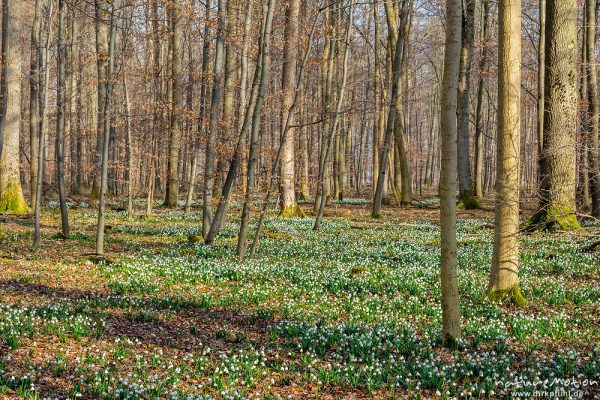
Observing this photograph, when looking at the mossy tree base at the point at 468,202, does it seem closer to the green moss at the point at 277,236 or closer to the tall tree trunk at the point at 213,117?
the green moss at the point at 277,236

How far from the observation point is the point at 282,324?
7.07 metres

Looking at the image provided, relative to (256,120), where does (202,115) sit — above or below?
above

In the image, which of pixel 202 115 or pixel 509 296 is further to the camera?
pixel 202 115

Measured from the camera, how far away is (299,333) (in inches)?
264

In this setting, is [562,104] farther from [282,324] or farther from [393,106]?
[282,324]

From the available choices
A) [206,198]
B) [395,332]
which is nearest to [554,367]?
[395,332]

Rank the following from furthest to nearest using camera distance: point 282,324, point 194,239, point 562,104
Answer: point 562,104 < point 194,239 < point 282,324

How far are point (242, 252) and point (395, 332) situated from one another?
591 centimetres

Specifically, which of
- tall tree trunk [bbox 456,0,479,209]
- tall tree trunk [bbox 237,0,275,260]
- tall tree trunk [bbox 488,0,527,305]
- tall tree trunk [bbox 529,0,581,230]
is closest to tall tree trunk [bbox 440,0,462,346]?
tall tree trunk [bbox 488,0,527,305]

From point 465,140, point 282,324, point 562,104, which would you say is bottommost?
point 282,324

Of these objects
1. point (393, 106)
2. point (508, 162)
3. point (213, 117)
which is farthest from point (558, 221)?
point (213, 117)

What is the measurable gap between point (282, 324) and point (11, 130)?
16801 mm

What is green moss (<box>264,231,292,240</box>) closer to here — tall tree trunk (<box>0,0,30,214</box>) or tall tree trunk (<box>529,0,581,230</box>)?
tall tree trunk (<box>529,0,581,230</box>)

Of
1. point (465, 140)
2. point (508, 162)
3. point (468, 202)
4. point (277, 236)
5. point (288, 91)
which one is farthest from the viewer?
point (465, 140)
